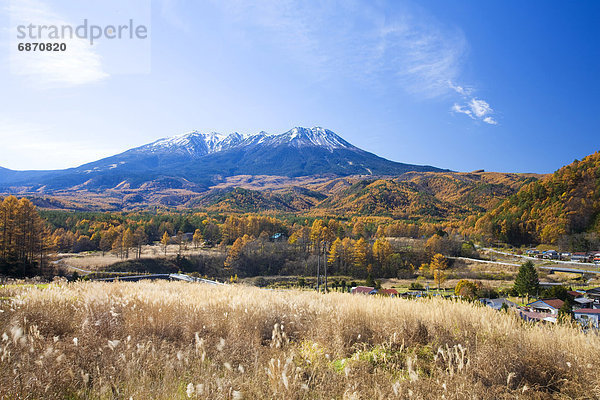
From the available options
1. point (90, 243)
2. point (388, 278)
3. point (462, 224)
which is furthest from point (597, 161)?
point (90, 243)

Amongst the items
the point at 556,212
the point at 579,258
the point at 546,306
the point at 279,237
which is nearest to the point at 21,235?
the point at 546,306

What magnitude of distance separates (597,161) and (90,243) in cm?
12737

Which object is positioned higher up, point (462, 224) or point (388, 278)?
point (462, 224)

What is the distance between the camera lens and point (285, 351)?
4145 mm

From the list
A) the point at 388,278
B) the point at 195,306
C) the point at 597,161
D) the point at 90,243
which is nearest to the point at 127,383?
the point at 195,306

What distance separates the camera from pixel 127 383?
10.1 feet

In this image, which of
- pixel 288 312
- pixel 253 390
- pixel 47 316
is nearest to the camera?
pixel 253 390

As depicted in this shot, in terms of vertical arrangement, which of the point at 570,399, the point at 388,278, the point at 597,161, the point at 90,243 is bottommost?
the point at 388,278

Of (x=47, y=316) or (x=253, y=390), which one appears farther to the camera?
(x=47, y=316)

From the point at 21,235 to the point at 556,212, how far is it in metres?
100

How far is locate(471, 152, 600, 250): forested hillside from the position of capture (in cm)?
7600

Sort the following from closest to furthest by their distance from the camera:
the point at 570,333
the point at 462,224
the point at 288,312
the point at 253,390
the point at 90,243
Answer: the point at 253,390, the point at 570,333, the point at 288,312, the point at 90,243, the point at 462,224

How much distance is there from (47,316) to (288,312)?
12.1ft

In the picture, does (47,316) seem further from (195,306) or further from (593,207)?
(593,207)
